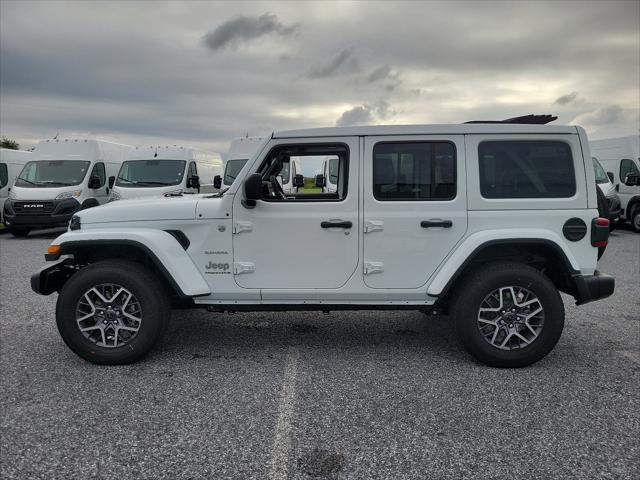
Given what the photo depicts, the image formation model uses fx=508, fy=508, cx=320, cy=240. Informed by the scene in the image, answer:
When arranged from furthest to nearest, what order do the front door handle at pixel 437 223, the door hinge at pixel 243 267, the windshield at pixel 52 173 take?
the windshield at pixel 52 173 → the door hinge at pixel 243 267 → the front door handle at pixel 437 223

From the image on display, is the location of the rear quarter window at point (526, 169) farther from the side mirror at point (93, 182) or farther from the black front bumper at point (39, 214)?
the side mirror at point (93, 182)

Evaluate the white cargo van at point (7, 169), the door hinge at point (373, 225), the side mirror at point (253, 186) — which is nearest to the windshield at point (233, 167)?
the white cargo van at point (7, 169)

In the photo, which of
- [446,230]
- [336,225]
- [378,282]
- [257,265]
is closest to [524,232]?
[446,230]

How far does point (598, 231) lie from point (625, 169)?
40.4 ft

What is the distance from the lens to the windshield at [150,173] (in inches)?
506

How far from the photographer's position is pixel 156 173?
13.1 meters

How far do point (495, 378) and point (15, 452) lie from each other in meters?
3.22

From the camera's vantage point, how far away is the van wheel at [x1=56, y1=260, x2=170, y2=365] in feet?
13.3

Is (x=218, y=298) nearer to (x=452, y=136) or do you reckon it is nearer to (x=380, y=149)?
(x=380, y=149)

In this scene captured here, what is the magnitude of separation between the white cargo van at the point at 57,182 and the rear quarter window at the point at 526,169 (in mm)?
11095

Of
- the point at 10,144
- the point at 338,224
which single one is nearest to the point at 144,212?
the point at 338,224

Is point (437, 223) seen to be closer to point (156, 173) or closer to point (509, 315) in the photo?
point (509, 315)

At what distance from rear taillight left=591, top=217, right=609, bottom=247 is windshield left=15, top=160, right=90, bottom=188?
505 inches

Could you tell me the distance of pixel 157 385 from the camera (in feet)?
12.3
